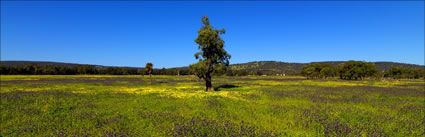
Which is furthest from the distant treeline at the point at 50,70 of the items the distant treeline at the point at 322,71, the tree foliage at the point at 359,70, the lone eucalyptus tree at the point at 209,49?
the tree foliage at the point at 359,70

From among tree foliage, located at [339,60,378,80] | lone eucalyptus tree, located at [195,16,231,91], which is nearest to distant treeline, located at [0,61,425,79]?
tree foliage, located at [339,60,378,80]

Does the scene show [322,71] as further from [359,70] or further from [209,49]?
[209,49]

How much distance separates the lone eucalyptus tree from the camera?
84.2 feet

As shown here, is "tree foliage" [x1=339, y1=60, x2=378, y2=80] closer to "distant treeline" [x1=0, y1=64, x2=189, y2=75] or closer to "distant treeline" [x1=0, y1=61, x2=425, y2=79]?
"distant treeline" [x1=0, y1=61, x2=425, y2=79]

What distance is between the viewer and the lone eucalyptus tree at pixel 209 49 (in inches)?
1010

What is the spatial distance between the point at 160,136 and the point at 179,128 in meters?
0.71

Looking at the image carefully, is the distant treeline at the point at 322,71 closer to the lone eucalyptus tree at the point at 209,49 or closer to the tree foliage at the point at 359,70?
the tree foliage at the point at 359,70

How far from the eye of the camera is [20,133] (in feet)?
21.8

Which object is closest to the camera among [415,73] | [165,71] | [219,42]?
[219,42]

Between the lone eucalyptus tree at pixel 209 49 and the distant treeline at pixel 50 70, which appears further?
the distant treeline at pixel 50 70

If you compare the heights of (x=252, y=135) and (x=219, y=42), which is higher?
(x=219, y=42)

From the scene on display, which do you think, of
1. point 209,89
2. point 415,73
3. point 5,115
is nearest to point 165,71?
point 209,89

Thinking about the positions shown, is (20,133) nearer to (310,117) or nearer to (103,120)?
(103,120)

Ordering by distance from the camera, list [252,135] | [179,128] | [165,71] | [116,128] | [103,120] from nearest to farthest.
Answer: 1. [252,135]
2. [179,128]
3. [116,128]
4. [103,120]
5. [165,71]
